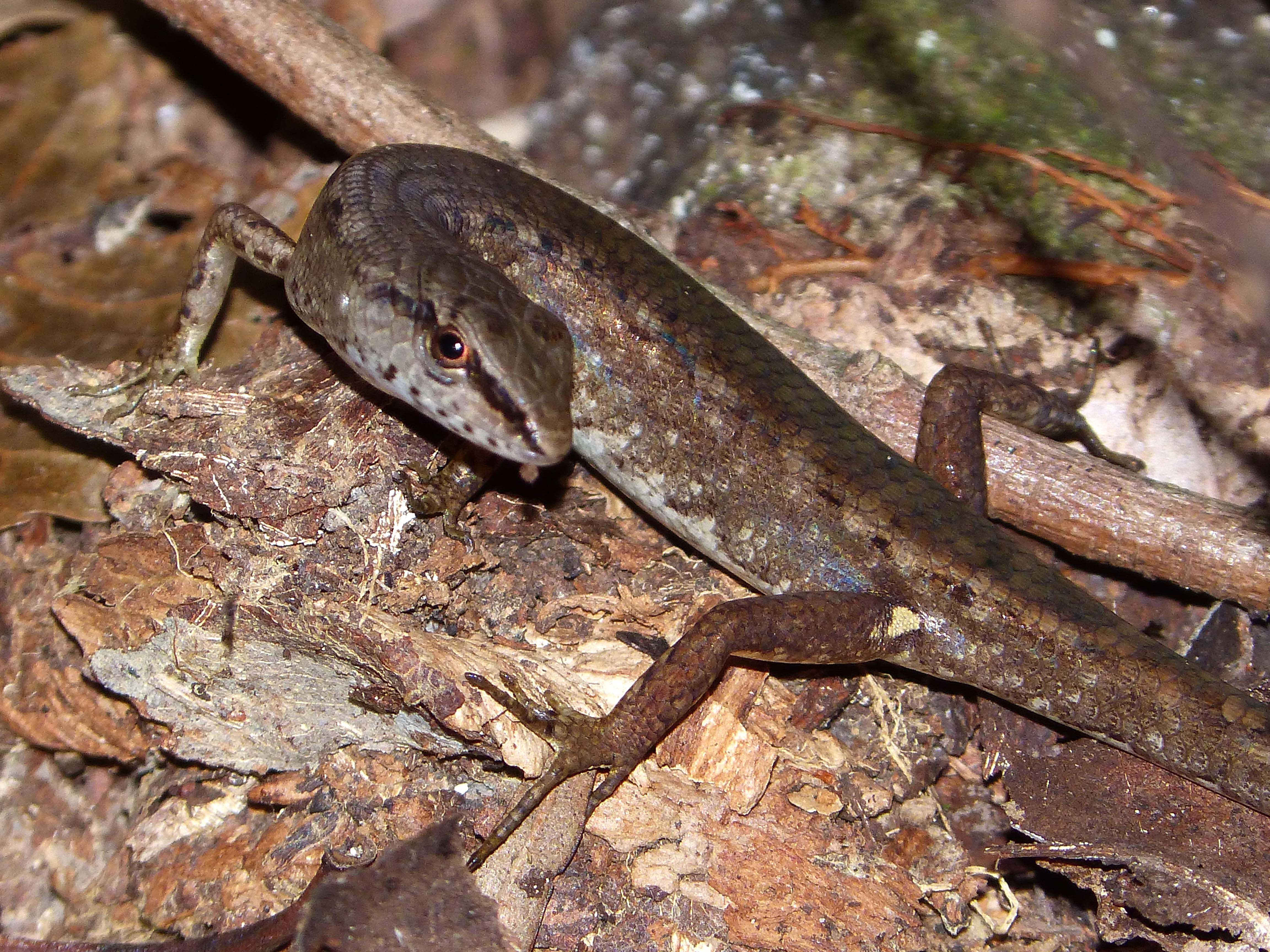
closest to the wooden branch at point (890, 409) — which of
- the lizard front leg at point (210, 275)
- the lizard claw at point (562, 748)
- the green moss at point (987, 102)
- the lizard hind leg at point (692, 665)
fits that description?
the lizard front leg at point (210, 275)

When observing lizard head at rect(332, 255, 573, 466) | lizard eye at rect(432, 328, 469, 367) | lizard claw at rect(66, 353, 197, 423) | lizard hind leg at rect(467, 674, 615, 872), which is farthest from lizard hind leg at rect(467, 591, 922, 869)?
lizard claw at rect(66, 353, 197, 423)

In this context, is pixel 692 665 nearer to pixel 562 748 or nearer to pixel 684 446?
pixel 562 748

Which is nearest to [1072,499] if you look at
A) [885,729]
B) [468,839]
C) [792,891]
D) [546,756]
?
[885,729]

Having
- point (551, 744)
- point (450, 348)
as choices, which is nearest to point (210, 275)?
point (450, 348)

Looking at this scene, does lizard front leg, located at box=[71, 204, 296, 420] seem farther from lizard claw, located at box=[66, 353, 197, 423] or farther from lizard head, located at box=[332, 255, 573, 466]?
lizard head, located at box=[332, 255, 573, 466]

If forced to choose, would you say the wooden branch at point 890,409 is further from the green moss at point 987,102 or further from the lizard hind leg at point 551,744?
the lizard hind leg at point 551,744

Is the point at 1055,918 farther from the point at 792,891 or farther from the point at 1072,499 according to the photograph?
the point at 1072,499
